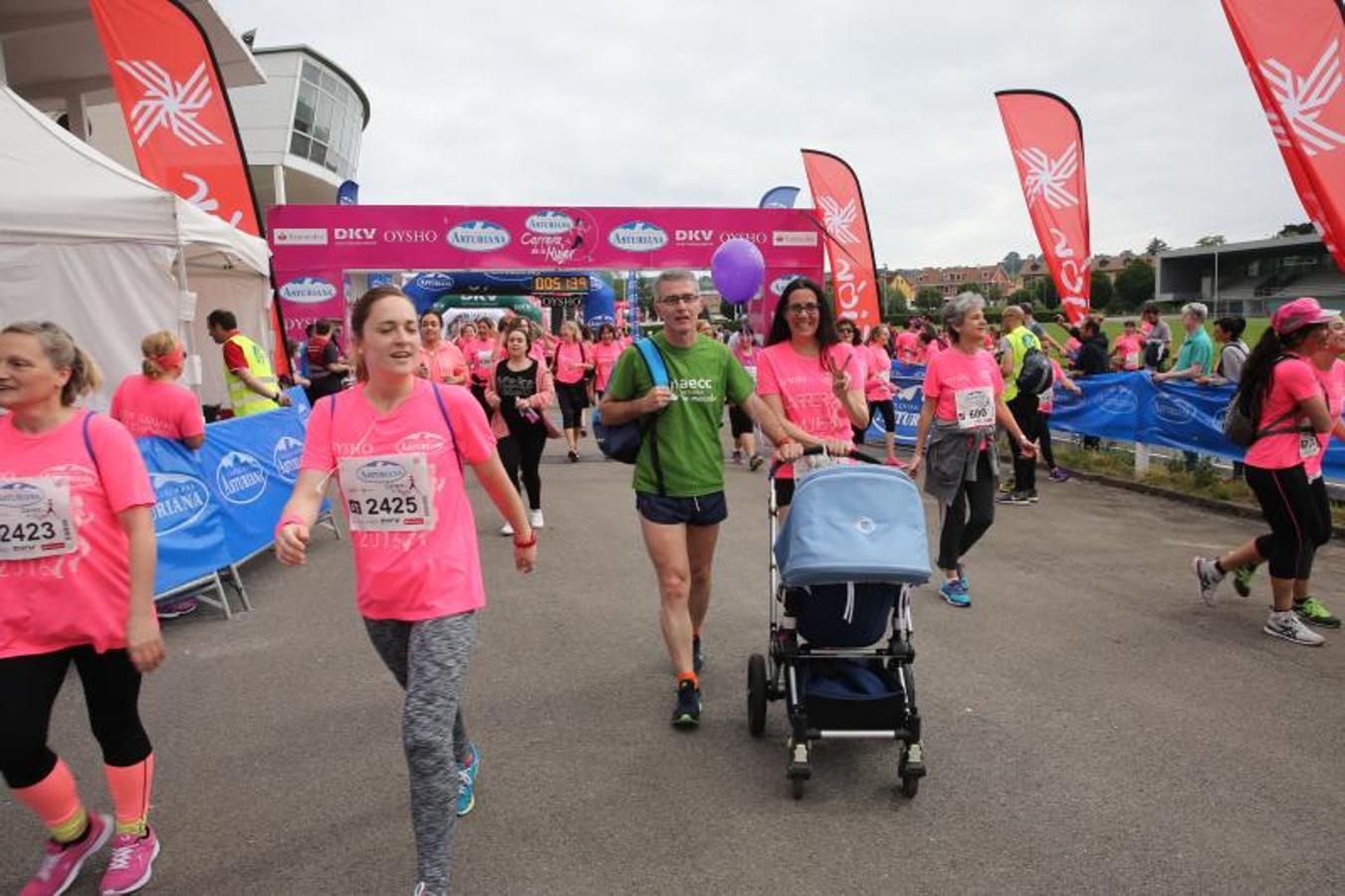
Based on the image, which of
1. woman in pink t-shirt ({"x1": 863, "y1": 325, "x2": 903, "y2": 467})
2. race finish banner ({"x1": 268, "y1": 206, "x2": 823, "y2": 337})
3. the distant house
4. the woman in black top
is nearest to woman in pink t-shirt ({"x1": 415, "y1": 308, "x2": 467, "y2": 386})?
the woman in black top

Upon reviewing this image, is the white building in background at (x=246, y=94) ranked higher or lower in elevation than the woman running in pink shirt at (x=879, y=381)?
higher

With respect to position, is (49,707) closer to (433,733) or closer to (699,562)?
(433,733)

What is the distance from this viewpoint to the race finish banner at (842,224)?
18.2 m

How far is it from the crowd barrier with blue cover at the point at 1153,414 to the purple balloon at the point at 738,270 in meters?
5.82

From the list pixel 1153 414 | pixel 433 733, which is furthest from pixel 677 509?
pixel 1153 414

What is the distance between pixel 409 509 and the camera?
109 inches

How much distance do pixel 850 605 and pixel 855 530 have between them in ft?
1.07

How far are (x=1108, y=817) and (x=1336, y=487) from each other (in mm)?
7050

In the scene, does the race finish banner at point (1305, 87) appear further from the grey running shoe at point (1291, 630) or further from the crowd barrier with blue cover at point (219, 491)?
the crowd barrier with blue cover at point (219, 491)

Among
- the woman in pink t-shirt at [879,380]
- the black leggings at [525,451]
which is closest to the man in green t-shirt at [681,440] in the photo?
the black leggings at [525,451]

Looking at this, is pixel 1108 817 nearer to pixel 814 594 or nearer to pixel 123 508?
pixel 814 594

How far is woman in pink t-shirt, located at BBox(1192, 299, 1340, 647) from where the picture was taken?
4.84 m

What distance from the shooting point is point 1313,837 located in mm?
3061

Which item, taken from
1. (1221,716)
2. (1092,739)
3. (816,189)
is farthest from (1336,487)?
(816,189)
